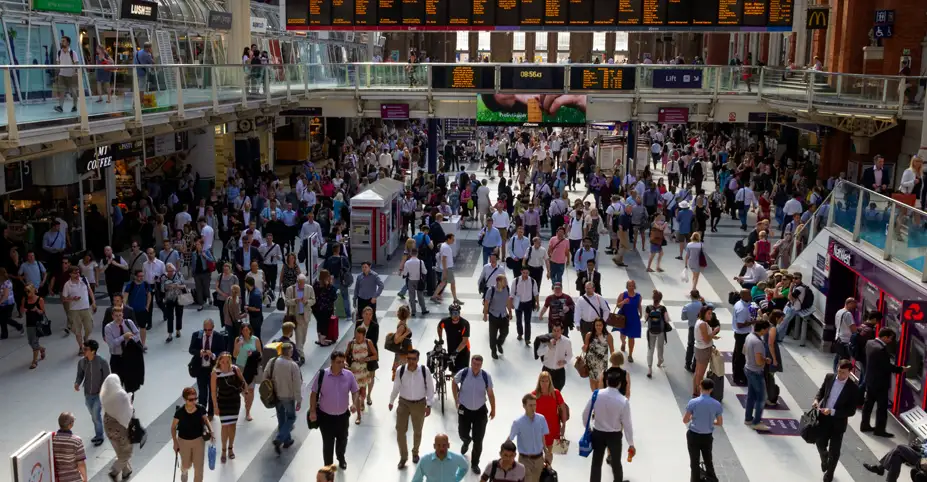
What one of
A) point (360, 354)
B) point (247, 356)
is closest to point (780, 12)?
point (360, 354)

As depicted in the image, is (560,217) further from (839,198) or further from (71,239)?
(71,239)

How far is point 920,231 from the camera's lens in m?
12.1

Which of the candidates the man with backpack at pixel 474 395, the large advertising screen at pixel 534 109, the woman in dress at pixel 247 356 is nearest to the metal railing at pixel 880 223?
the man with backpack at pixel 474 395

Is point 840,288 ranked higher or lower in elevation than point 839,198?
lower

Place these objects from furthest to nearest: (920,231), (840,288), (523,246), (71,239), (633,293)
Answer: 1. (71,239)
2. (523,246)
3. (840,288)
4. (633,293)
5. (920,231)

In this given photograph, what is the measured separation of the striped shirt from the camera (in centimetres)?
849

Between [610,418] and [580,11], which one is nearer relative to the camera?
[610,418]

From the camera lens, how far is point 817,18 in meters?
27.5

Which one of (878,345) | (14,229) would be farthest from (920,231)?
(14,229)

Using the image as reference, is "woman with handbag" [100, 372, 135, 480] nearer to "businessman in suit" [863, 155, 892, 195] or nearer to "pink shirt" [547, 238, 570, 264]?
"pink shirt" [547, 238, 570, 264]

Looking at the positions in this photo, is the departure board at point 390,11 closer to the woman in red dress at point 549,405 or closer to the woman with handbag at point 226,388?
the woman with handbag at point 226,388

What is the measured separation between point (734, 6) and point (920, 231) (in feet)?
49.1

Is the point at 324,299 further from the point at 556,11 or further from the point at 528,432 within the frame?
the point at 556,11

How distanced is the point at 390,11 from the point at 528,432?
65.3 ft
